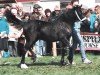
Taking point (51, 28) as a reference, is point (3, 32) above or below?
below

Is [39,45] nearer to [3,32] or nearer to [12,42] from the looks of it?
[12,42]

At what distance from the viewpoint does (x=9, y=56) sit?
63.8ft

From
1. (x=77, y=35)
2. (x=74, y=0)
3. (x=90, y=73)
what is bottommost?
(x=90, y=73)

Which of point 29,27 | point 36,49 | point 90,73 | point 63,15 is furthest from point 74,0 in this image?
point 36,49

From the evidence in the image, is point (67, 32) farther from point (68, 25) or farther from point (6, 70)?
point (6, 70)

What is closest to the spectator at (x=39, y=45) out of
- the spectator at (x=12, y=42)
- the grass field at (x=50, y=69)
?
the spectator at (x=12, y=42)

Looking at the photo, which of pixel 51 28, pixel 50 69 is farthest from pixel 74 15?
pixel 50 69

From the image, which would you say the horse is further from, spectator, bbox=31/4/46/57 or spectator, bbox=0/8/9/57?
spectator, bbox=0/8/9/57

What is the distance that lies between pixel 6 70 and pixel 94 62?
339cm

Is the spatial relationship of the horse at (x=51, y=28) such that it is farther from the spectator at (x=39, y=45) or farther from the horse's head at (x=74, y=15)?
the spectator at (x=39, y=45)

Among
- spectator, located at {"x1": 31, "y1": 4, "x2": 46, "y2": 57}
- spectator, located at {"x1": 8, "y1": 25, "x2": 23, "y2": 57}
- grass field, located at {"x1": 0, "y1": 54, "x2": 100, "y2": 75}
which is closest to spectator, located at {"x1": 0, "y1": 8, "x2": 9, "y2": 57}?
spectator, located at {"x1": 8, "y1": 25, "x2": 23, "y2": 57}

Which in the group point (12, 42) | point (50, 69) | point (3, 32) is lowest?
point (50, 69)

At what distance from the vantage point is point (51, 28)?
14.6m

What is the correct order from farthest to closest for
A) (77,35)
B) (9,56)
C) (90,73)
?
(9,56)
(77,35)
(90,73)
